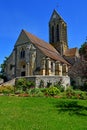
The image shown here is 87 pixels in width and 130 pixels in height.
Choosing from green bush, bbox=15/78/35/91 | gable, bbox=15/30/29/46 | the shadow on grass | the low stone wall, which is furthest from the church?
the shadow on grass

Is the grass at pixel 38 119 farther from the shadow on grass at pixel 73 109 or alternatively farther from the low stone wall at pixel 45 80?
the low stone wall at pixel 45 80

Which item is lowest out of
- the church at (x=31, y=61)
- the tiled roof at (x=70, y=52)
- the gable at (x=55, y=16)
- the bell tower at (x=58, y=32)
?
the church at (x=31, y=61)

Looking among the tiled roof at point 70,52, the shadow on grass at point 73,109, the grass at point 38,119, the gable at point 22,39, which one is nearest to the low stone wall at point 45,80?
the gable at point 22,39

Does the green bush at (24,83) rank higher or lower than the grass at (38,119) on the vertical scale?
higher

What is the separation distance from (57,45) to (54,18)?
811 centimetres

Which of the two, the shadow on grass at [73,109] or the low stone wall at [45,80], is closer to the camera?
the shadow on grass at [73,109]

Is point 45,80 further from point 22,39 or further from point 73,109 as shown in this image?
point 73,109

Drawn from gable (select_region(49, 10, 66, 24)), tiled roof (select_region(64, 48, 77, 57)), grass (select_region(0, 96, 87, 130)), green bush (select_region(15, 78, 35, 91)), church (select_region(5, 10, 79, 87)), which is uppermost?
gable (select_region(49, 10, 66, 24))

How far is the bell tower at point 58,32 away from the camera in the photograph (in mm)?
62203

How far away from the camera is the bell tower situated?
62.2m

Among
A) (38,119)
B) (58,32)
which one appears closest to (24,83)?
(38,119)

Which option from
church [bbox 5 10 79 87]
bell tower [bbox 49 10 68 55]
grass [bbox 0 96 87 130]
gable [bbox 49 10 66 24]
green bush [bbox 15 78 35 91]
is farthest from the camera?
gable [bbox 49 10 66 24]

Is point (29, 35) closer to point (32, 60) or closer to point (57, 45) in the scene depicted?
point (32, 60)

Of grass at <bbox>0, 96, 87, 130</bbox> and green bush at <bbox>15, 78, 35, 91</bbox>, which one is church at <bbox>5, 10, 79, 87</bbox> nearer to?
green bush at <bbox>15, 78, 35, 91</bbox>
